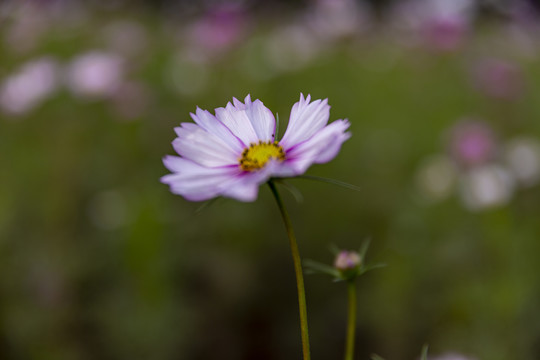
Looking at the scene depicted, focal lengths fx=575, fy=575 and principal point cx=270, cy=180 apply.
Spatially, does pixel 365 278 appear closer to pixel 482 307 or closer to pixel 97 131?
pixel 482 307

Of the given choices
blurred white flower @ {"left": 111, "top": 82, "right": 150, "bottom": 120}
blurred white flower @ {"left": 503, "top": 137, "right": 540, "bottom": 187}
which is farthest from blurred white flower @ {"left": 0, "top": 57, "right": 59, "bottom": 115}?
blurred white flower @ {"left": 503, "top": 137, "right": 540, "bottom": 187}

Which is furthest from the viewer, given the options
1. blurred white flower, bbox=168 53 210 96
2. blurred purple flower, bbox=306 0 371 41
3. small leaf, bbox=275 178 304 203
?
blurred purple flower, bbox=306 0 371 41

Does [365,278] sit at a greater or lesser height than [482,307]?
greater

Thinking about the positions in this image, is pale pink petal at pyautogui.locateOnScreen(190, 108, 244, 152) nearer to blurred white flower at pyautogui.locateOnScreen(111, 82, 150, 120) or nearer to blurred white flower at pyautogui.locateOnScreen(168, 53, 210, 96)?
blurred white flower at pyautogui.locateOnScreen(111, 82, 150, 120)

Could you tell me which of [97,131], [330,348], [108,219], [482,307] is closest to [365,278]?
[330,348]

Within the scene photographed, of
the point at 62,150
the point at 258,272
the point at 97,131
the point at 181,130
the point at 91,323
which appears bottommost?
the point at 181,130

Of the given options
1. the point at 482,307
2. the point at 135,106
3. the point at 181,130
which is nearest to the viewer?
the point at 181,130

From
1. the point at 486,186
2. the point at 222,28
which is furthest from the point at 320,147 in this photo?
the point at 222,28
